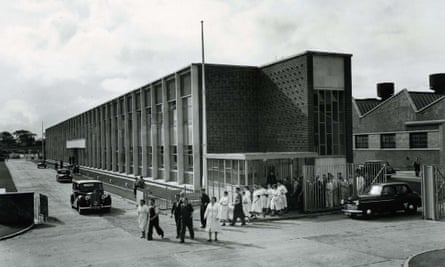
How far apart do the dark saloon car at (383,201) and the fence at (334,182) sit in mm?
1067

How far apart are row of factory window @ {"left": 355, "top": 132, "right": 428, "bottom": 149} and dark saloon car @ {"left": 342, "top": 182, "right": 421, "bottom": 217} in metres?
28.1

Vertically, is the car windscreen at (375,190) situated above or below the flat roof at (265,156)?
below

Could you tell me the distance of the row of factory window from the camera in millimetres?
47091

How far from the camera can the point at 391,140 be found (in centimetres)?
5147

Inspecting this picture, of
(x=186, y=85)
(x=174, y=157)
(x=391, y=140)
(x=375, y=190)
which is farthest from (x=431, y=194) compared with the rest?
(x=391, y=140)

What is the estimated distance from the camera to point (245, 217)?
21016 millimetres

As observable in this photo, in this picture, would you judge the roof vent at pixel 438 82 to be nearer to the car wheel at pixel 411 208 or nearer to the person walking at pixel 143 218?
the car wheel at pixel 411 208

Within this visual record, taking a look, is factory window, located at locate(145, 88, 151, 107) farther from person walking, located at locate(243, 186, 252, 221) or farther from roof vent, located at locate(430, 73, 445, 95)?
roof vent, located at locate(430, 73, 445, 95)

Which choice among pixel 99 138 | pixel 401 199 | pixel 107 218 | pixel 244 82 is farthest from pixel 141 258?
pixel 99 138

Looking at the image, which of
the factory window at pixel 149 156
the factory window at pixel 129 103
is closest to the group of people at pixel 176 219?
the factory window at pixel 149 156

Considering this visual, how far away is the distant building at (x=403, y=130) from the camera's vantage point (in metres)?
45.4

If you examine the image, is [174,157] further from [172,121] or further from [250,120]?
[250,120]

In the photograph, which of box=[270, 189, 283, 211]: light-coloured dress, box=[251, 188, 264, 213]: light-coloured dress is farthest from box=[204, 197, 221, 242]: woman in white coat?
box=[270, 189, 283, 211]: light-coloured dress

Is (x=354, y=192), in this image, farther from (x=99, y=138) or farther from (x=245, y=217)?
(x=99, y=138)
